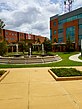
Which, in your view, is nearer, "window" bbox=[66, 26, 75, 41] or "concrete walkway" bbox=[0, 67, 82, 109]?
"concrete walkway" bbox=[0, 67, 82, 109]

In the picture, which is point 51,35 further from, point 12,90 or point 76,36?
point 12,90

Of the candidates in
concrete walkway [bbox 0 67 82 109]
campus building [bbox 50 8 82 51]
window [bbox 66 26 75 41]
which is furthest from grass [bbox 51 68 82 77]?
window [bbox 66 26 75 41]

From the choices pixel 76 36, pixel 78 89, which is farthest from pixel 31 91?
pixel 76 36

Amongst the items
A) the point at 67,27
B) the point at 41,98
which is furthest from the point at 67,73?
the point at 67,27

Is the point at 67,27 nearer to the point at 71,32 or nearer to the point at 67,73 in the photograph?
the point at 71,32

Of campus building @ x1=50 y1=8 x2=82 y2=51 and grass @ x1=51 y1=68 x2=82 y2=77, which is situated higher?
campus building @ x1=50 y1=8 x2=82 y2=51

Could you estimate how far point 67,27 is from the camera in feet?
228

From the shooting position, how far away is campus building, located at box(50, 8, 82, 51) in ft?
212

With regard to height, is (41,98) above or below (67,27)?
below

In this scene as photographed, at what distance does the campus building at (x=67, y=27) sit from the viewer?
6469 cm

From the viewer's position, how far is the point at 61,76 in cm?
1182

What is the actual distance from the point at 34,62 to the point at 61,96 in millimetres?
14856

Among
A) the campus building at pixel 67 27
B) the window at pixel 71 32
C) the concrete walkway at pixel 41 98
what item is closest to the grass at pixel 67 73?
the concrete walkway at pixel 41 98

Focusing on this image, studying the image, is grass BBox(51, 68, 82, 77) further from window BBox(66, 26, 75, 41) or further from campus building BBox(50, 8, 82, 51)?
window BBox(66, 26, 75, 41)
